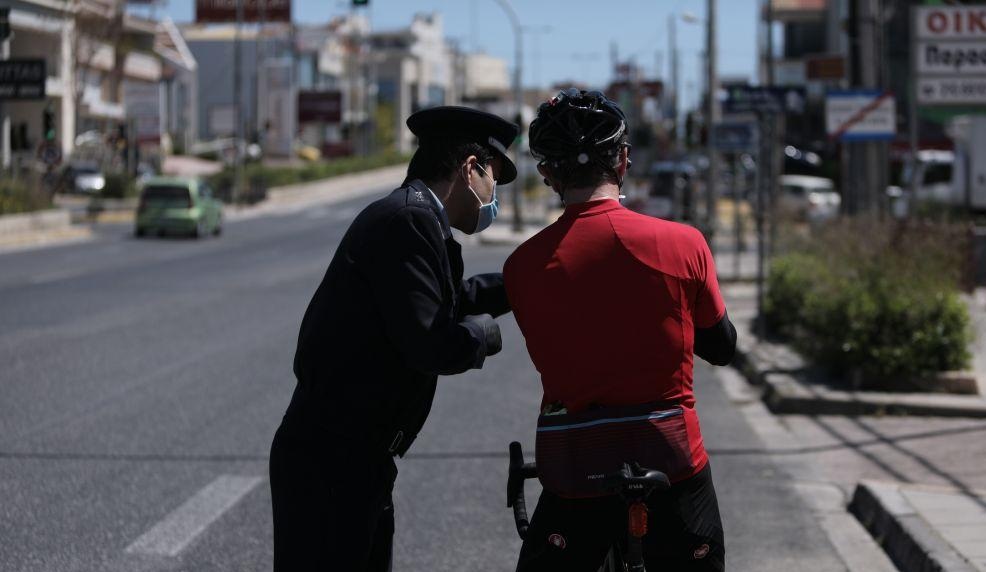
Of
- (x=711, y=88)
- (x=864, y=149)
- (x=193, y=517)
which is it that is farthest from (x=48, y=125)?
(x=193, y=517)

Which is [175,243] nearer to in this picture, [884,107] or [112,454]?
[884,107]

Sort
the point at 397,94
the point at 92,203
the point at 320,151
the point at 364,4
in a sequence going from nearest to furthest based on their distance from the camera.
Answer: the point at 364,4
the point at 92,203
the point at 320,151
the point at 397,94

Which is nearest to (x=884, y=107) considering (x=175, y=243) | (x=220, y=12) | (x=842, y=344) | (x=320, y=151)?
(x=842, y=344)

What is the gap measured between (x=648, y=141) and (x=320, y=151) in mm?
48225

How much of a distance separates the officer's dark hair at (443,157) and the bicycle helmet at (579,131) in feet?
0.47

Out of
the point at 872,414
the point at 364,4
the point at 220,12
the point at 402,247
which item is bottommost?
the point at 872,414

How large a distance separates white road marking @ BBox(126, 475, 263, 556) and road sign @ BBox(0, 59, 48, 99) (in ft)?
100

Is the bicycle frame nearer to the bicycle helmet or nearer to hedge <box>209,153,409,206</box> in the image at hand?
the bicycle helmet

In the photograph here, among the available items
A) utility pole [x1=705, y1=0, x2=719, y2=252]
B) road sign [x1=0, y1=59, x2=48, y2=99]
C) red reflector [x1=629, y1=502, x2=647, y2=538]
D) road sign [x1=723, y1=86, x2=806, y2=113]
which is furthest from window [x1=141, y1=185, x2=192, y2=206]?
red reflector [x1=629, y1=502, x2=647, y2=538]

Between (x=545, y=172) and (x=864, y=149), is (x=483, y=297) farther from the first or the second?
(x=864, y=149)

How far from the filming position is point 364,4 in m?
43.0

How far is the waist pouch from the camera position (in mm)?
3348

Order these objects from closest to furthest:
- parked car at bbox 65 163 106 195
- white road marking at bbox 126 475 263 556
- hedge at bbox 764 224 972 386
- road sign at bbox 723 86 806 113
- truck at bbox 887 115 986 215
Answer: white road marking at bbox 126 475 263 556 → hedge at bbox 764 224 972 386 → road sign at bbox 723 86 806 113 → truck at bbox 887 115 986 215 → parked car at bbox 65 163 106 195

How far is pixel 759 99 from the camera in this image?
55.5 feet
